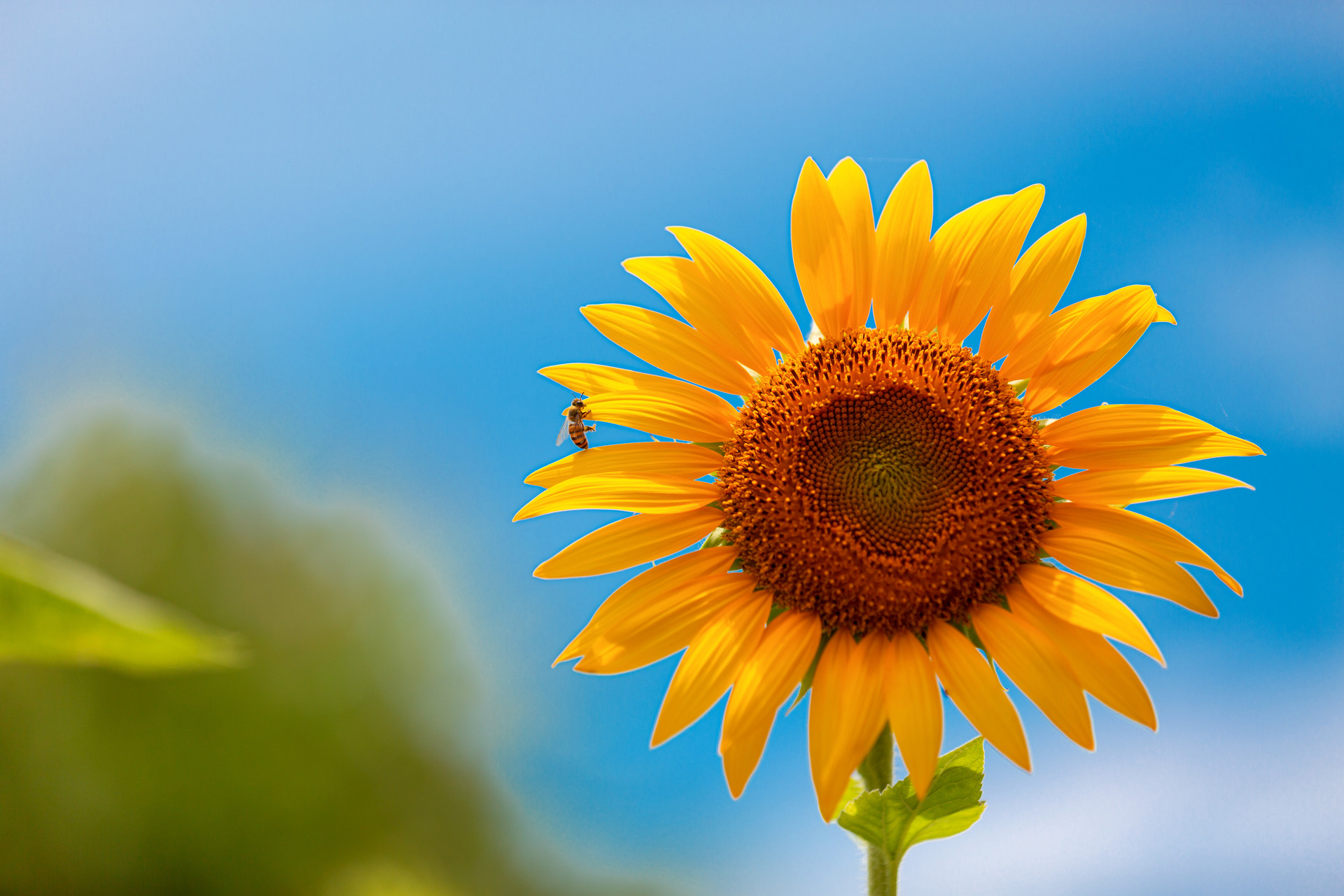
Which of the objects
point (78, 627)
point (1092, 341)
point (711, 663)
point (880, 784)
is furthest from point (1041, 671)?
point (78, 627)

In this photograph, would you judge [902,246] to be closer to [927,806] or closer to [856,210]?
[856,210]

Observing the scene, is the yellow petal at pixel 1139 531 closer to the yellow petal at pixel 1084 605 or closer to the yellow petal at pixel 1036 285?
the yellow petal at pixel 1084 605

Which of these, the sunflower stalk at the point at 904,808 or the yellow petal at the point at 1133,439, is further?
the yellow petal at the point at 1133,439

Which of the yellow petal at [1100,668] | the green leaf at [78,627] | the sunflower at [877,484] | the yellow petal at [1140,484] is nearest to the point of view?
the green leaf at [78,627]

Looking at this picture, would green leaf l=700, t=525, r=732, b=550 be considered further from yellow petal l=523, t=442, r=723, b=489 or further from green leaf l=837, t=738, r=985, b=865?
green leaf l=837, t=738, r=985, b=865

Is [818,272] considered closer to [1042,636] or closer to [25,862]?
[1042,636]

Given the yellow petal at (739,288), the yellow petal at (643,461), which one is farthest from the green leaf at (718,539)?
the yellow petal at (739,288)
